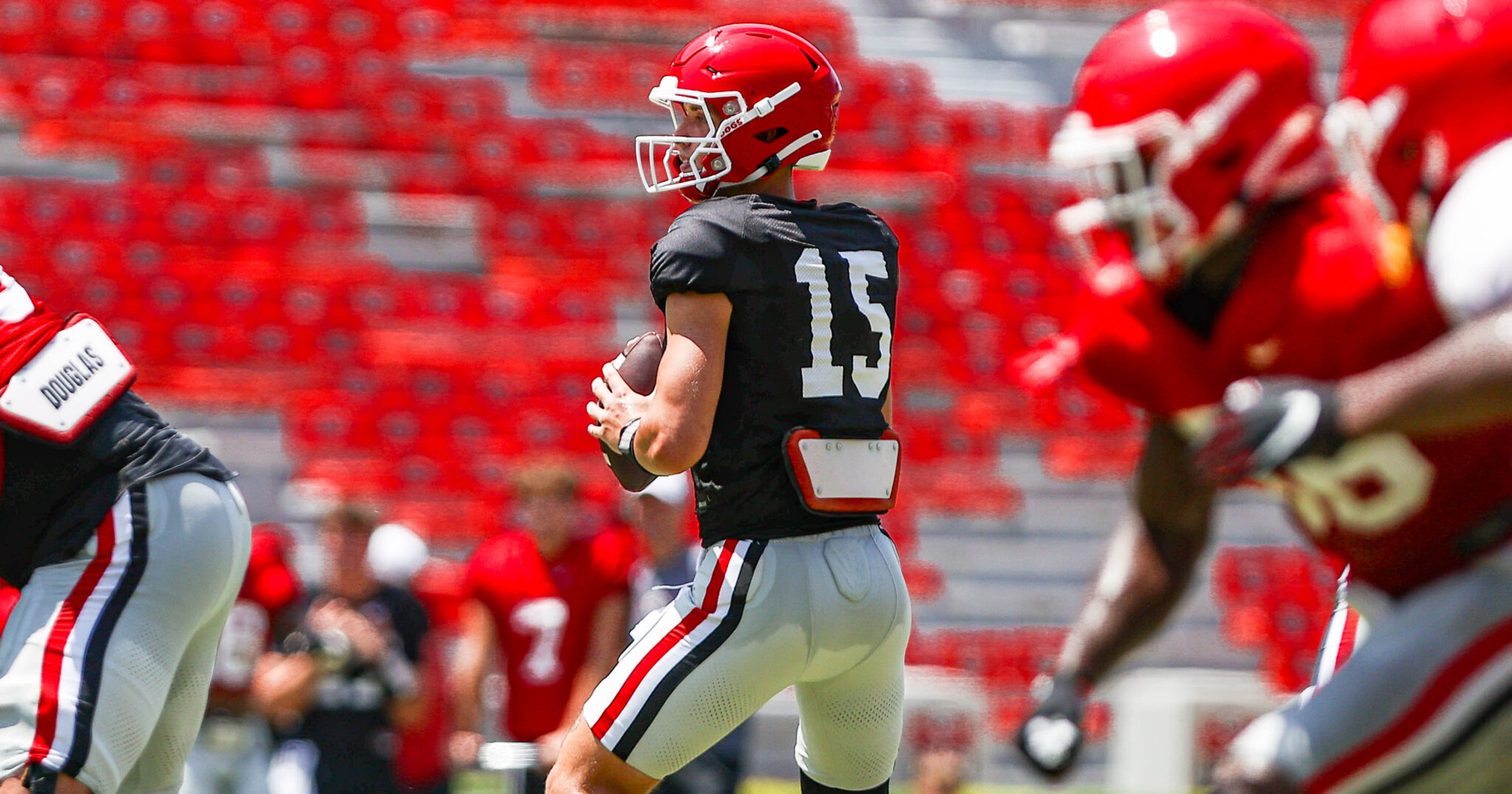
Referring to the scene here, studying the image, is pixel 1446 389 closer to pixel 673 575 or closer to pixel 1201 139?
pixel 1201 139

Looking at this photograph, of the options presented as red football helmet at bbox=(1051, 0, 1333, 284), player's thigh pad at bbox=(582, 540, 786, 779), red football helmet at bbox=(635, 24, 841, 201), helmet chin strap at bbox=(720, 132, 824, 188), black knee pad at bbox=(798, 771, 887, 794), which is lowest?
black knee pad at bbox=(798, 771, 887, 794)

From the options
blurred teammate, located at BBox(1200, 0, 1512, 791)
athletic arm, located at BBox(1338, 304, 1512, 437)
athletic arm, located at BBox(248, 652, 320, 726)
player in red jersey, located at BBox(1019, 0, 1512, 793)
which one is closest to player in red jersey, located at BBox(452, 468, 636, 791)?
athletic arm, located at BBox(248, 652, 320, 726)

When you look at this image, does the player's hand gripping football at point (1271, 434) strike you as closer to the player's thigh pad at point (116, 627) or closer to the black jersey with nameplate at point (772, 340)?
the black jersey with nameplate at point (772, 340)

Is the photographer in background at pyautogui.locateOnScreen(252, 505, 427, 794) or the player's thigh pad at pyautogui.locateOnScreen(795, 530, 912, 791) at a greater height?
the player's thigh pad at pyautogui.locateOnScreen(795, 530, 912, 791)

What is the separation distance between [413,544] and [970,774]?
432 cm

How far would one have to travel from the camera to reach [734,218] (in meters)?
2.92

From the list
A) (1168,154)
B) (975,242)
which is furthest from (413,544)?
(975,242)

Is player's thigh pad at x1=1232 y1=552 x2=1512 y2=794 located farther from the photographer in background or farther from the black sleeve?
the photographer in background

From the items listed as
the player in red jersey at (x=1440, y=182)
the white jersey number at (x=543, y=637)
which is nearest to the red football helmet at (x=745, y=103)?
the player in red jersey at (x=1440, y=182)

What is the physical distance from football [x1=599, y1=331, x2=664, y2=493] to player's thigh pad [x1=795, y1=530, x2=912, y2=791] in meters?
0.37

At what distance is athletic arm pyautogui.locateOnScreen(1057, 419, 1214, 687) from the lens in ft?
8.78

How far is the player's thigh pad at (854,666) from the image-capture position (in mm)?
2924

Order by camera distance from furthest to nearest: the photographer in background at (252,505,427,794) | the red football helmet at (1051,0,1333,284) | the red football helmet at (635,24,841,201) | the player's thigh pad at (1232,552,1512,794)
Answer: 1. the photographer in background at (252,505,427,794)
2. the red football helmet at (635,24,841,201)
3. the red football helmet at (1051,0,1333,284)
4. the player's thigh pad at (1232,552,1512,794)

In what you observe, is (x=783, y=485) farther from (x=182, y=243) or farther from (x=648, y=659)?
(x=182, y=243)
